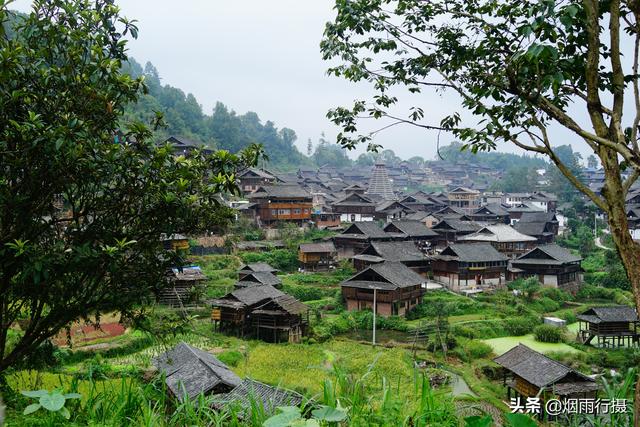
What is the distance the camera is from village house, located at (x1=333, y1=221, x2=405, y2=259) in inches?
1854

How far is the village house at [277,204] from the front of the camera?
53062 millimetres

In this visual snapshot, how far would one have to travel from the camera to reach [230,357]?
24531mm

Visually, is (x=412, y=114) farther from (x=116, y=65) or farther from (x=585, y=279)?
(x=585, y=279)

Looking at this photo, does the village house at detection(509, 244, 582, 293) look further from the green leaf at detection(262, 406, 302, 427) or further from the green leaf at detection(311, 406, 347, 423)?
the green leaf at detection(262, 406, 302, 427)

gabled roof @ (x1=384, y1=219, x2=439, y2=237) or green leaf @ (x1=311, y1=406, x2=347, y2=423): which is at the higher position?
green leaf @ (x1=311, y1=406, x2=347, y2=423)

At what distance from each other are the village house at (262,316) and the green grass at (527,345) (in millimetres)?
11474

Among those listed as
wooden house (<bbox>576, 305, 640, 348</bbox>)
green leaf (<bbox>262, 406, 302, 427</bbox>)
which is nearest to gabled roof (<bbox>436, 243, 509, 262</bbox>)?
wooden house (<bbox>576, 305, 640, 348</bbox>)

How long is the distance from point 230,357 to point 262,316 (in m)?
5.71

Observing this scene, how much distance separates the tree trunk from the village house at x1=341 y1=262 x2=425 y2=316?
2801 centimetres

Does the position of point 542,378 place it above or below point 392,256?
below

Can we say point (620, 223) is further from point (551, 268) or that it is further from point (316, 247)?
point (316, 247)

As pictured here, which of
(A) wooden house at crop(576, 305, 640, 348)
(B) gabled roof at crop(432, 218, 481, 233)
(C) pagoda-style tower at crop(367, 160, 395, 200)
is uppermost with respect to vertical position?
(C) pagoda-style tower at crop(367, 160, 395, 200)

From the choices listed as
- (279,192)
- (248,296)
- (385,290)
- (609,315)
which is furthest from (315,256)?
(609,315)

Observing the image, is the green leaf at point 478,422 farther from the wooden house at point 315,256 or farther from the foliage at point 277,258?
the foliage at point 277,258
